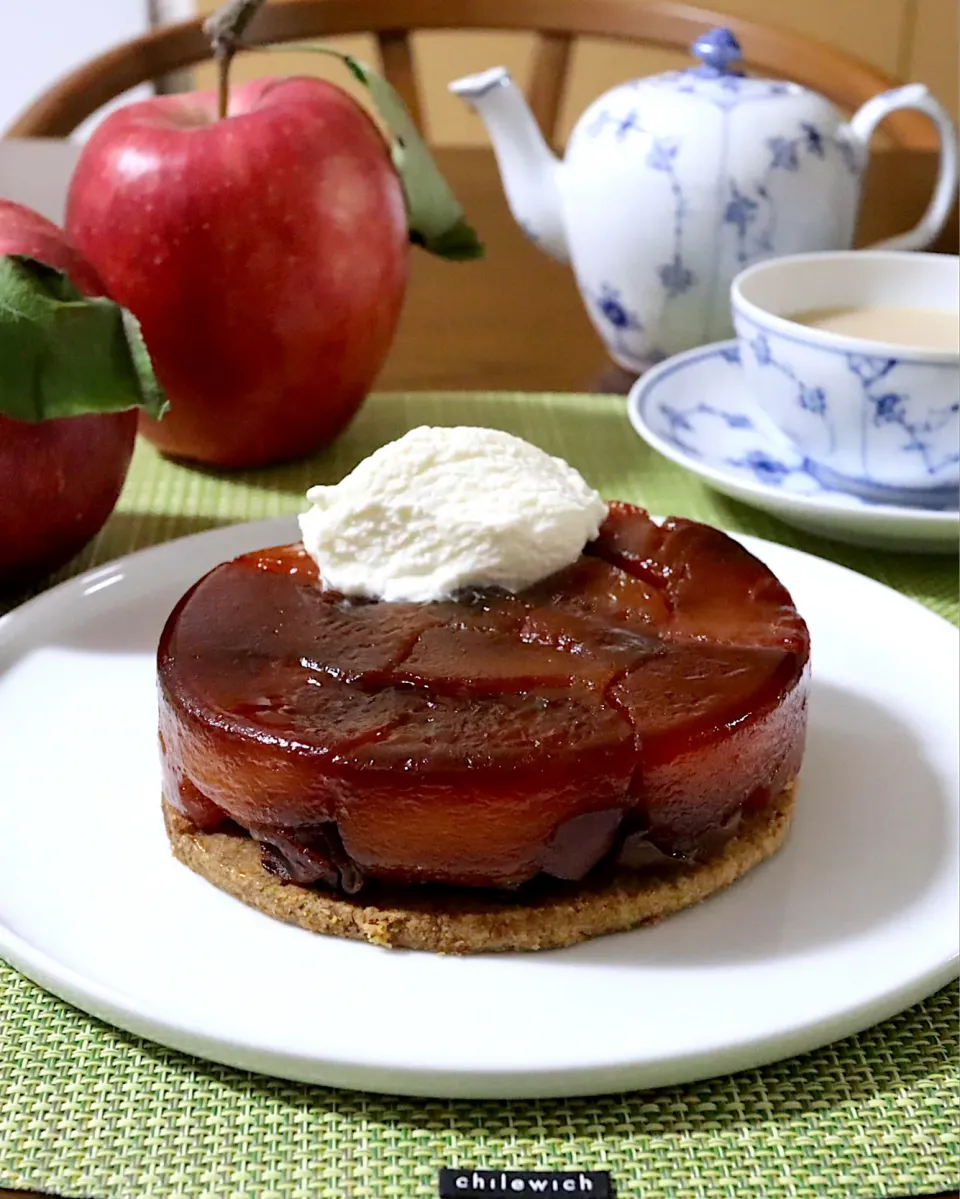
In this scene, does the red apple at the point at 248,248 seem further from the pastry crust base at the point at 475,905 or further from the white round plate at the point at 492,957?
the pastry crust base at the point at 475,905

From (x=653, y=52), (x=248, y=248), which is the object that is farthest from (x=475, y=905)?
(x=653, y=52)

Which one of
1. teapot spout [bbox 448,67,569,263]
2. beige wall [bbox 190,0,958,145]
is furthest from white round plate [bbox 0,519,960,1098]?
beige wall [bbox 190,0,958,145]

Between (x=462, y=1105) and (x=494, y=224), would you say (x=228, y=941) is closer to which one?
(x=462, y=1105)

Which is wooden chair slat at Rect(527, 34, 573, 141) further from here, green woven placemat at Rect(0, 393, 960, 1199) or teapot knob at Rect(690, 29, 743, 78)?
green woven placemat at Rect(0, 393, 960, 1199)

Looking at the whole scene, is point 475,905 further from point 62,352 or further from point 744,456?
point 744,456

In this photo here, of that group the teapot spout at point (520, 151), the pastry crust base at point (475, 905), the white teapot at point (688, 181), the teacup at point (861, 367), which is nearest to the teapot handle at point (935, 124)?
the white teapot at point (688, 181)
